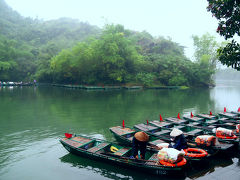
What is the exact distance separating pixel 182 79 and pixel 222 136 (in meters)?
49.2

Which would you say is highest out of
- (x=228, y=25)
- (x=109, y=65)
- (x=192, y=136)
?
Answer: (x=109, y=65)

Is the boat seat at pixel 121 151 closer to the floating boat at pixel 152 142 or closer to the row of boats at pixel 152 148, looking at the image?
the row of boats at pixel 152 148

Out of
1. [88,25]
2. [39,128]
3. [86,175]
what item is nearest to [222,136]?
[86,175]

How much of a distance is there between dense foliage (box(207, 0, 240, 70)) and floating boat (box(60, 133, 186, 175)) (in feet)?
17.6

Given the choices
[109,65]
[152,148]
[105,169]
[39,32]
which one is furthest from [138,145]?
[39,32]

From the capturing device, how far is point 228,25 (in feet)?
32.4

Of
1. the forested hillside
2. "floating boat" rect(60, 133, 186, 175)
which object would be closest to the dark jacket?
"floating boat" rect(60, 133, 186, 175)

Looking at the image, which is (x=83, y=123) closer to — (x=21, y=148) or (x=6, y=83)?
(x=21, y=148)

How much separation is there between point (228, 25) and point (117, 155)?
8.45 meters

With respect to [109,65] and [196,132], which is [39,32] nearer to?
[109,65]

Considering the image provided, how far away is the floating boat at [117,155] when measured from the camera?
8627 mm

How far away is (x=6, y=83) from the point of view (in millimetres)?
66062

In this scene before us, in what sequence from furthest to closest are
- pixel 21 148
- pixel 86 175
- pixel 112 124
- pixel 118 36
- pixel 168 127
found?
pixel 118 36, pixel 112 124, pixel 168 127, pixel 21 148, pixel 86 175

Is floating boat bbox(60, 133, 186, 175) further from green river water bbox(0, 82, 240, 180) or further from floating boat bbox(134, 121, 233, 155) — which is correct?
floating boat bbox(134, 121, 233, 155)
